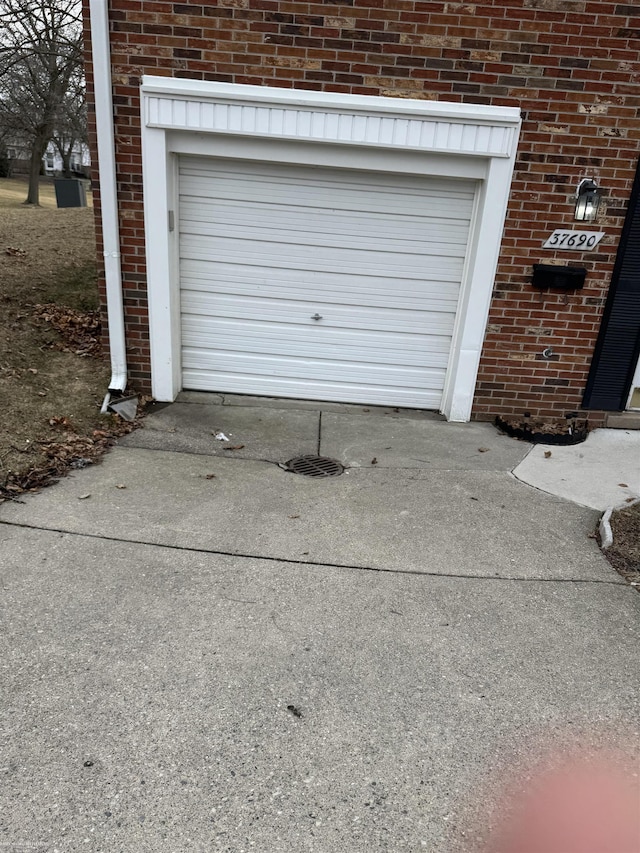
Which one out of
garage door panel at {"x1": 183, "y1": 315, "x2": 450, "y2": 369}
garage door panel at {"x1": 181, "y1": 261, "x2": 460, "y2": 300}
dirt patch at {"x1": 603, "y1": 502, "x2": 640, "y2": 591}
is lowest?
dirt patch at {"x1": 603, "y1": 502, "x2": 640, "y2": 591}

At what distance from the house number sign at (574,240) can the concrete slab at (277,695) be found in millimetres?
3497

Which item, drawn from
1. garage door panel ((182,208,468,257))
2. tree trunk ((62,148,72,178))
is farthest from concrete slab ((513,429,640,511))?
tree trunk ((62,148,72,178))

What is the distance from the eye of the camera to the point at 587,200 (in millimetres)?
5551

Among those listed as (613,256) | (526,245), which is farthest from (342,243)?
(613,256)

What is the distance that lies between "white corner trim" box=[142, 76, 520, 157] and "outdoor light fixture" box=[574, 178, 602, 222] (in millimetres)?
772

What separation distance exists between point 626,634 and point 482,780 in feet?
4.44

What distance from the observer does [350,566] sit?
3.66m

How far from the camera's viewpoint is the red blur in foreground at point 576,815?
2.06 meters

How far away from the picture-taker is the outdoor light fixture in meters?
5.53

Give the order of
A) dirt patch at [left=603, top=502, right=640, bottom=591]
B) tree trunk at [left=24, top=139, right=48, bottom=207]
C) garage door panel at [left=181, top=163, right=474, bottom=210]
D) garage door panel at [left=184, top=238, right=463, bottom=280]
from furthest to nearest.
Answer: tree trunk at [left=24, top=139, right=48, bottom=207] < garage door panel at [left=184, top=238, right=463, bottom=280] < garage door panel at [left=181, top=163, right=474, bottom=210] < dirt patch at [left=603, top=502, right=640, bottom=591]

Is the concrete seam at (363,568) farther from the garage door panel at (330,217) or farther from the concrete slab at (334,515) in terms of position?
the garage door panel at (330,217)

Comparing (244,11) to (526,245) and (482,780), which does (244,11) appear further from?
(482,780)

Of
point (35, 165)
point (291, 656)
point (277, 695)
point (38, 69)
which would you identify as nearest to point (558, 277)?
point (291, 656)

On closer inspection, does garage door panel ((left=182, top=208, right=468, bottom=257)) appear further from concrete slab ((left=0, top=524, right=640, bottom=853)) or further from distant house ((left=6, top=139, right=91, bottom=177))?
distant house ((left=6, top=139, right=91, bottom=177))
